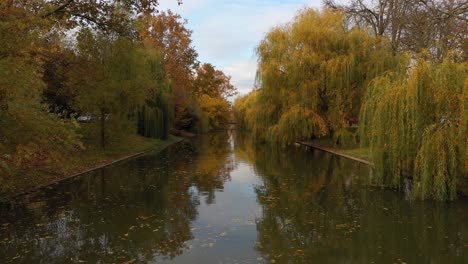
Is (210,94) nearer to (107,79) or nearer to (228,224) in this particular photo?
(107,79)

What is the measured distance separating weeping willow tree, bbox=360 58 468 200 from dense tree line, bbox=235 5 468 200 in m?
0.03

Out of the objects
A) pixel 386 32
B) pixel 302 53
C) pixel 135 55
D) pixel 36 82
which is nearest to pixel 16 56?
pixel 36 82

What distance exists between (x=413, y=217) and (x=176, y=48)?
35.5m

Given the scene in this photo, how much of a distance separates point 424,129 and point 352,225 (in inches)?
157

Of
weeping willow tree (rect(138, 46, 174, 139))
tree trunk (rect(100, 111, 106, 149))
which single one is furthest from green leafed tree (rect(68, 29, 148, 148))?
weeping willow tree (rect(138, 46, 174, 139))

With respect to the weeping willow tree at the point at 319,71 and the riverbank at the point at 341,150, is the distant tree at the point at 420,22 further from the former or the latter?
the riverbank at the point at 341,150

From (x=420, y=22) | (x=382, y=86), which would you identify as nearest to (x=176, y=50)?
(x=420, y=22)

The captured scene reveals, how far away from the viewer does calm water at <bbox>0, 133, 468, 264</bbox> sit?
21.9 feet

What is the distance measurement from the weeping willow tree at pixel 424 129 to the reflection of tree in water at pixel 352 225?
0.64 metres

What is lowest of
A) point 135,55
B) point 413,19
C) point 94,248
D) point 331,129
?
point 94,248

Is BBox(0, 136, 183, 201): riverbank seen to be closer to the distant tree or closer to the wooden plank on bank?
the wooden plank on bank

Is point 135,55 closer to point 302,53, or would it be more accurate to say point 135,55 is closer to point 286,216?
point 302,53

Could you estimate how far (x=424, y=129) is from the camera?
1079cm

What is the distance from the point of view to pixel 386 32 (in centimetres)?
2981
